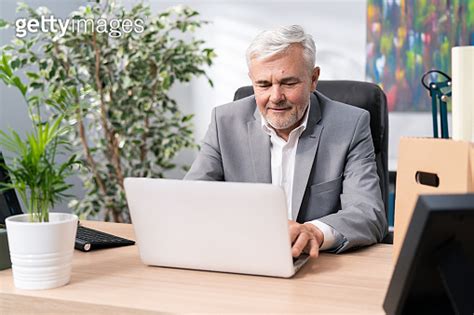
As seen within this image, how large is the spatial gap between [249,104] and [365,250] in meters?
0.74

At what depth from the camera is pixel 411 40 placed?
12.3 ft

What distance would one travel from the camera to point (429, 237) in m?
0.83

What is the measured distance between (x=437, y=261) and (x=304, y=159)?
1.16m

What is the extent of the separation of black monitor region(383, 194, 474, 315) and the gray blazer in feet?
2.92

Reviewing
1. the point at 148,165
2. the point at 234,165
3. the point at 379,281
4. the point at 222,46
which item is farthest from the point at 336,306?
the point at 222,46

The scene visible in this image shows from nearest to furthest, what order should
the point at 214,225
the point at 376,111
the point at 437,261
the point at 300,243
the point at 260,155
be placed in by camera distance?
1. the point at 437,261
2. the point at 214,225
3. the point at 300,243
4. the point at 260,155
5. the point at 376,111

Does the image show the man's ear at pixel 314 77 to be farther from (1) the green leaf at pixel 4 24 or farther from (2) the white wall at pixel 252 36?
(1) the green leaf at pixel 4 24

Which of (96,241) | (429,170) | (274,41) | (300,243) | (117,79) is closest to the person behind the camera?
(429,170)

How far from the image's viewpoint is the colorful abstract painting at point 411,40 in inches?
145

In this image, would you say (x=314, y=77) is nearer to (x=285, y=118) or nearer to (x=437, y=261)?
(x=285, y=118)

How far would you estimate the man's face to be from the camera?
203 centimetres

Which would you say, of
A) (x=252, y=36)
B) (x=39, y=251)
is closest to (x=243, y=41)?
(x=252, y=36)

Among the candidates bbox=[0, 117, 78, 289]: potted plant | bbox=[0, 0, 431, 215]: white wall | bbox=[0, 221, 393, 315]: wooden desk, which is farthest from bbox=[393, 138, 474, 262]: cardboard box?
bbox=[0, 0, 431, 215]: white wall

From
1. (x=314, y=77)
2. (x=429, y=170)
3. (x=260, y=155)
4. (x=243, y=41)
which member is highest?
(x=243, y=41)
